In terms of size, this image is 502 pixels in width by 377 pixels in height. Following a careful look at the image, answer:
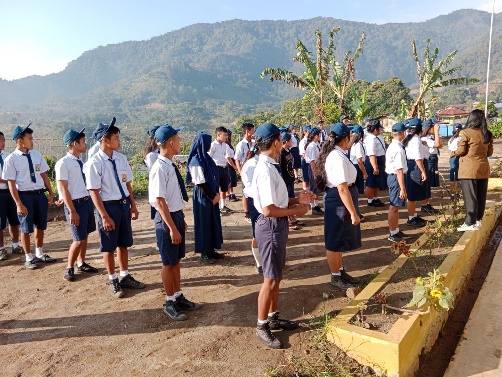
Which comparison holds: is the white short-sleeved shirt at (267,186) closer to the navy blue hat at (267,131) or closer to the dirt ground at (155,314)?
the navy blue hat at (267,131)

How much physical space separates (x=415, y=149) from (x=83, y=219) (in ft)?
16.4

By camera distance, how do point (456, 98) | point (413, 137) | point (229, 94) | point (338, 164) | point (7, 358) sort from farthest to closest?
point (229, 94) → point (456, 98) → point (413, 137) → point (338, 164) → point (7, 358)

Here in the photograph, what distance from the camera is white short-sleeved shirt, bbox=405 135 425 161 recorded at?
6027 mm

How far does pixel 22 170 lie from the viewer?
523 centimetres

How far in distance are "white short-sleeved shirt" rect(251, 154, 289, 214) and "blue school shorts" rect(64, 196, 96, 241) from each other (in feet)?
8.80

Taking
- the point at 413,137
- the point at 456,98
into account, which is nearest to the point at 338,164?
the point at 413,137

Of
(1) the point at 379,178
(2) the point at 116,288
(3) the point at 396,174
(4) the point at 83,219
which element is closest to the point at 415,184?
(3) the point at 396,174

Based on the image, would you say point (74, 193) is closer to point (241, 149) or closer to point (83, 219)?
point (83, 219)

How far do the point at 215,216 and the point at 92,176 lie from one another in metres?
1.73

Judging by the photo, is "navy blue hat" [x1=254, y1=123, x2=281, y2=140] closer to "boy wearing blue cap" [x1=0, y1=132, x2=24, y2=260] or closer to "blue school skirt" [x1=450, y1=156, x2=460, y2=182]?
"boy wearing blue cap" [x1=0, y1=132, x2=24, y2=260]

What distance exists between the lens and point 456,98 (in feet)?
309

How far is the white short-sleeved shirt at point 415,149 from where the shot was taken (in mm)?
6027

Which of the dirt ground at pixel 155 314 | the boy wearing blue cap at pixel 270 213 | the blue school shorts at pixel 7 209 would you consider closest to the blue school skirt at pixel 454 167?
the dirt ground at pixel 155 314

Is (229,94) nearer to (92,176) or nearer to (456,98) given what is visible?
(456,98)
